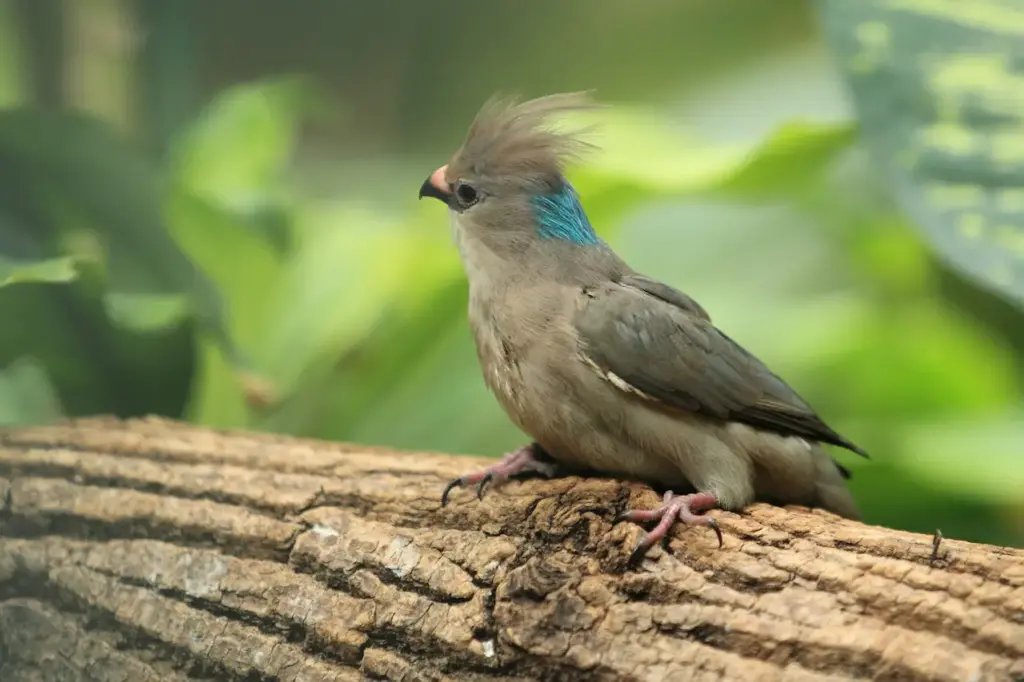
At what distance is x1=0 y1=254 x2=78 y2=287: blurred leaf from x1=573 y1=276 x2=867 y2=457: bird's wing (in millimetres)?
1584

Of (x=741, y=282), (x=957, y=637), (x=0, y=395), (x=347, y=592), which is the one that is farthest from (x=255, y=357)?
(x=957, y=637)

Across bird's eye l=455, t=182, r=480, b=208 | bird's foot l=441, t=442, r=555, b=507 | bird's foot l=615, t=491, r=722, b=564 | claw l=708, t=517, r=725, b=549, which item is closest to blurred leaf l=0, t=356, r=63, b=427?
bird's foot l=441, t=442, r=555, b=507

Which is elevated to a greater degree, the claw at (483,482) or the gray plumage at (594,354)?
the gray plumage at (594,354)

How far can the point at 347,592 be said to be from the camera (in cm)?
180

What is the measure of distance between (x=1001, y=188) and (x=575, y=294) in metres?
1.43

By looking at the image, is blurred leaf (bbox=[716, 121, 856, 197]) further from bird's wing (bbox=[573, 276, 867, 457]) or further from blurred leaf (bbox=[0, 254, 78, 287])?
blurred leaf (bbox=[0, 254, 78, 287])

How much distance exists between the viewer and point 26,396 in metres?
2.54

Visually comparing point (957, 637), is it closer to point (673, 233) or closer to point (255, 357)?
point (673, 233)

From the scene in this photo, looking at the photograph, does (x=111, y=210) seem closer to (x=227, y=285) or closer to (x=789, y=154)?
(x=227, y=285)

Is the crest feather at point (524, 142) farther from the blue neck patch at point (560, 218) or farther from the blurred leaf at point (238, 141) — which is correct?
the blurred leaf at point (238, 141)

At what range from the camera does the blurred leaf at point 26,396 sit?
2.45 m

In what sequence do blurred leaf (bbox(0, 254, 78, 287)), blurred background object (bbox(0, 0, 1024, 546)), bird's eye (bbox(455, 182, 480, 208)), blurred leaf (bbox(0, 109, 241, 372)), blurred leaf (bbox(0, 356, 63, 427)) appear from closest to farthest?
bird's eye (bbox(455, 182, 480, 208))
blurred leaf (bbox(0, 254, 78, 287))
blurred leaf (bbox(0, 356, 63, 427))
blurred background object (bbox(0, 0, 1024, 546))
blurred leaf (bbox(0, 109, 241, 372))

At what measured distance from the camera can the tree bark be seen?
57.9 inches

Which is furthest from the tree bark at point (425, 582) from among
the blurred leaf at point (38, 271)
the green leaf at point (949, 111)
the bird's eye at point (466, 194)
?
the green leaf at point (949, 111)
